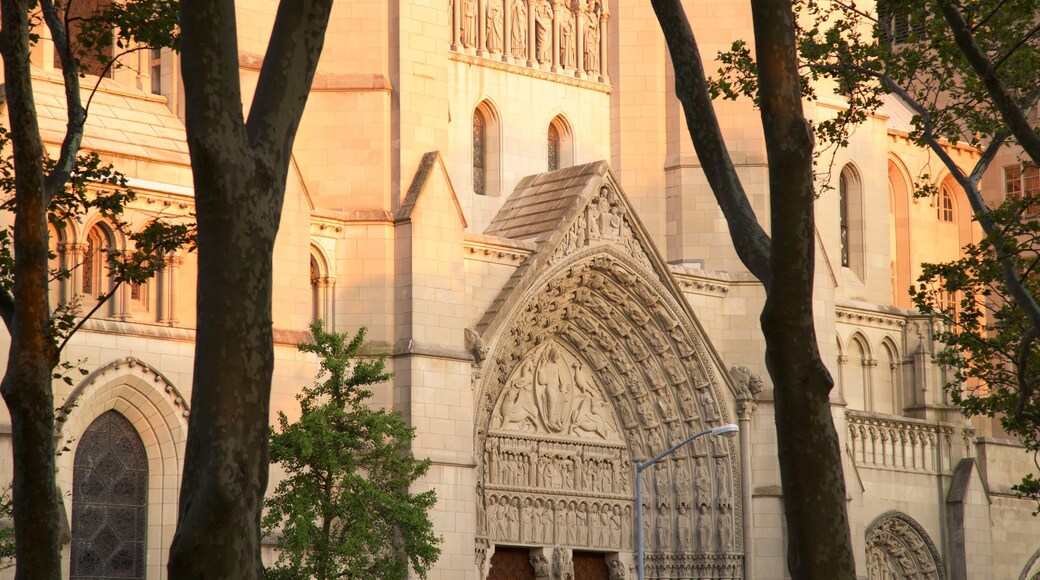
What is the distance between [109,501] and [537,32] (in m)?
14.2

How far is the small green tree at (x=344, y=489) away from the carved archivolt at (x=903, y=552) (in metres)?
15.9

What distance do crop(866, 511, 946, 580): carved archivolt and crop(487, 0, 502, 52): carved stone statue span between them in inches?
535

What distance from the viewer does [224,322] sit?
1029 centimetres

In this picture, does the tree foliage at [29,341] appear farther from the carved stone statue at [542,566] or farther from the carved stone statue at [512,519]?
the carved stone statue at [542,566]

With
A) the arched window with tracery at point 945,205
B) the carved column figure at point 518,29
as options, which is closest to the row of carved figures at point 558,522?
the carved column figure at point 518,29

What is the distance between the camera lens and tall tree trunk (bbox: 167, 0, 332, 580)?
33.3 feet

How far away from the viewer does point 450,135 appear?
35406 millimetres

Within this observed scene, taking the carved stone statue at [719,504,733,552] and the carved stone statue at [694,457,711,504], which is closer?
the carved stone statue at [719,504,733,552]

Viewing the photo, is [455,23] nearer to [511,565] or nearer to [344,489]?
[511,565]

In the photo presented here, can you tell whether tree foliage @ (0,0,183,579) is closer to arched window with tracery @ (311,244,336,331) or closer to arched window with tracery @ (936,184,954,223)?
arched window with tracery @ (311,244,336,331)

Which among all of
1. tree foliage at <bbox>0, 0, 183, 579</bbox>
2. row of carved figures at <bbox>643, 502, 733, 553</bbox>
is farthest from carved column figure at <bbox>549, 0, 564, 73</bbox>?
tree foliage at <bbox>0, 0, 183, 579</bbox>

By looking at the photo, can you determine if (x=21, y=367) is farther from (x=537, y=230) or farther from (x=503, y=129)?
(x=503, y=129)

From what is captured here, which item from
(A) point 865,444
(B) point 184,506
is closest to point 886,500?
(A) point 865,444

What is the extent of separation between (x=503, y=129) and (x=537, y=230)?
10.2 ft
